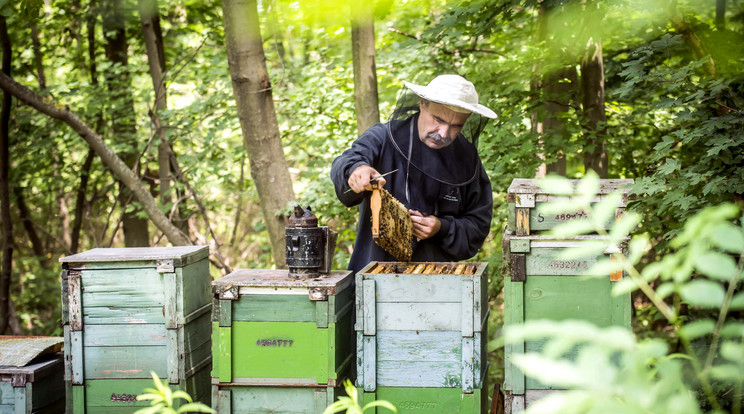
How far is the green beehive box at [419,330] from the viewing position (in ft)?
8.18

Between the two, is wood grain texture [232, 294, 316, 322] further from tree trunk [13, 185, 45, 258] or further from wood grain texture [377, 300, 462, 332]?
tree trunk [13, 185, 45, 258]

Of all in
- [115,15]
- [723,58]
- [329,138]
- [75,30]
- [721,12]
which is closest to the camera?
[723,58]

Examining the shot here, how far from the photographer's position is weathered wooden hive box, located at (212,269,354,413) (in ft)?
8.38

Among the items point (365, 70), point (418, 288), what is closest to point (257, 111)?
point (365, 70)

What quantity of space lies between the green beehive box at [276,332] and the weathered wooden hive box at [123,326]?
259mm

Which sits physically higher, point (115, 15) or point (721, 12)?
point (115, 15)

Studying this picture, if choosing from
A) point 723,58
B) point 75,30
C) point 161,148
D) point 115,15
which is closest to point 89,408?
point 723,58

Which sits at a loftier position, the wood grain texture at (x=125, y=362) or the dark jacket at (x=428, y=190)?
the dark jacket at (x=428, y=190)

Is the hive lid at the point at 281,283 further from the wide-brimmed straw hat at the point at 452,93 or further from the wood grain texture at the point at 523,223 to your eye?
the wide-brimmed straw hat at the point at 452,93

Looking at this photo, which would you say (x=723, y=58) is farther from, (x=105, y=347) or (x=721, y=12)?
(x=105, y=347)

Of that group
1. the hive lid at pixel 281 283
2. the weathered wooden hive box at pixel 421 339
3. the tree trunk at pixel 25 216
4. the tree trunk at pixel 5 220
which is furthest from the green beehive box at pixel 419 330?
the tree trunk at pixel 25 216

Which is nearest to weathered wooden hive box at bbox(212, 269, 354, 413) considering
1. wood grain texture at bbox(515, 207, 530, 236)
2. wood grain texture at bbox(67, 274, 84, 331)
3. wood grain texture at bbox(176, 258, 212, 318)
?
wood grain texture at bbox(176, 258, 212, 318)

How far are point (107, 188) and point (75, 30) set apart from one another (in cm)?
178

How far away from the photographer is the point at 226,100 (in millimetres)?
6188
